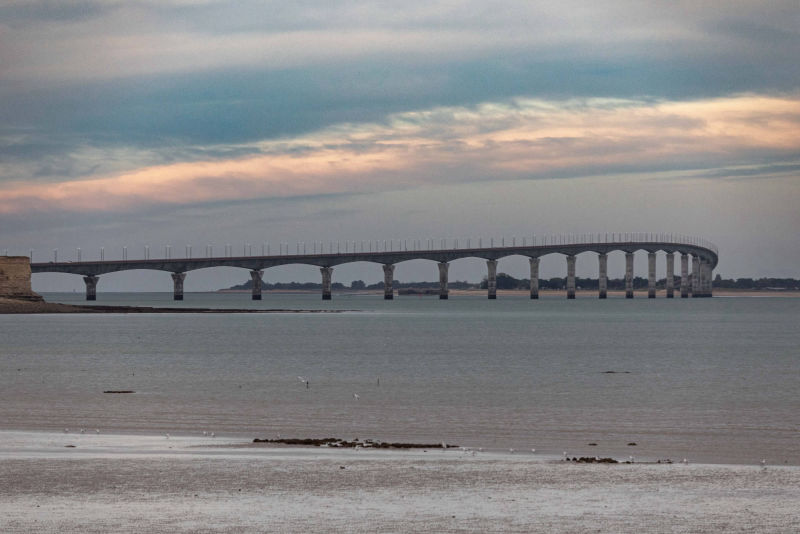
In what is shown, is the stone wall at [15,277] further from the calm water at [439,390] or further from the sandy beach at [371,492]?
the sandy beach at [371,492]

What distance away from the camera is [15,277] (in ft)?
538

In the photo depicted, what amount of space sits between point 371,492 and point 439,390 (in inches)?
1043

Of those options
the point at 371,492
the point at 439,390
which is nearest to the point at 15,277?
the point at 439,390

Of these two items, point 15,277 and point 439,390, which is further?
point 15,277

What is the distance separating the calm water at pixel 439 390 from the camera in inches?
1133

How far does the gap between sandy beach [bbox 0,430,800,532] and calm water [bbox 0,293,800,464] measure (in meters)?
4.16

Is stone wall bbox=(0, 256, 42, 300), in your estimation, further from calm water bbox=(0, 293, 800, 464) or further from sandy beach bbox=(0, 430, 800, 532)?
sandy beach bbox=(0, 430, 800, 532)

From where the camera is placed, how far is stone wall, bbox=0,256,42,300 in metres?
160

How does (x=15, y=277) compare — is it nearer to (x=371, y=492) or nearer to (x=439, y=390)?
(x=439, y=390)

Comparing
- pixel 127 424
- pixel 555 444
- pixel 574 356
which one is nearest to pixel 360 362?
pixel 574 356

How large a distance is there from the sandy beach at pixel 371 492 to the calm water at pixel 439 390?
416 centimetres

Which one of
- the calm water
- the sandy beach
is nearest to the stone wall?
the calm water

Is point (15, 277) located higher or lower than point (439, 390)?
higher

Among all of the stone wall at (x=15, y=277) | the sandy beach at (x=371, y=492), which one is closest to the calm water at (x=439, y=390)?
the sandy beach at (x=371, y=492)
